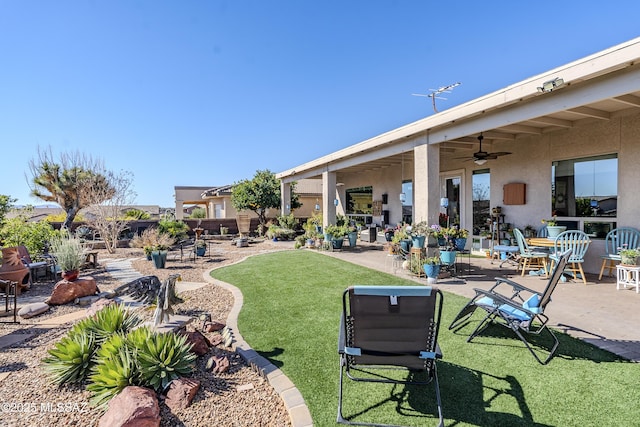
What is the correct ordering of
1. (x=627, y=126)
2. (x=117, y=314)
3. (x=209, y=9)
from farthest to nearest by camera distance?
(x=209, y=9) < (x=627, y=126) < (x=117, y=314)

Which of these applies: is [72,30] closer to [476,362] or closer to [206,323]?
[206,323]

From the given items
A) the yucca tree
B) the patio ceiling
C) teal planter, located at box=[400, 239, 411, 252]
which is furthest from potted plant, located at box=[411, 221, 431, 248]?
the yucca tree

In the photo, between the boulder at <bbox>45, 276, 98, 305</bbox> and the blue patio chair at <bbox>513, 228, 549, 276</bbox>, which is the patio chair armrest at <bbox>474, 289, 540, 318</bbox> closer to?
the blue patio chair at <bbox>513, 228, 549, 276</bbox>

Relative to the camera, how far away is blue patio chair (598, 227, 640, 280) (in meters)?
6.62

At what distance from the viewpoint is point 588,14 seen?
27.8ft

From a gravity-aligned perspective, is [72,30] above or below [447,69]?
below

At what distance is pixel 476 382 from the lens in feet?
9.59


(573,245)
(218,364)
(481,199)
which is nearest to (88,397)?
(218,364)

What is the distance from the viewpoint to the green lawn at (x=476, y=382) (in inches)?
96.6

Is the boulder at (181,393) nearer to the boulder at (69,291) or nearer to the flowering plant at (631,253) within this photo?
the boulder at (69,291)

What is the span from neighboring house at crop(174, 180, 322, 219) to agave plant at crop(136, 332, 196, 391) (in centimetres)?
2114

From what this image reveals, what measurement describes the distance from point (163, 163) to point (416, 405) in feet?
88.2

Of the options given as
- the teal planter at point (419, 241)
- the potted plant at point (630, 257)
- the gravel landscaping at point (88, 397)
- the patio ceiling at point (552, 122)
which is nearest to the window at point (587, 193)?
the patio ceiling at point (552, 122)

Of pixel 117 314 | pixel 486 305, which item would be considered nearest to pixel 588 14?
pixel 486 305
